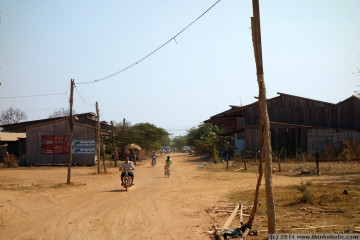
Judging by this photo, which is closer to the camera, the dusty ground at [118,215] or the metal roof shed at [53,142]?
the dusty ground at [118,215]

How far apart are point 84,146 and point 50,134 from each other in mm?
3809

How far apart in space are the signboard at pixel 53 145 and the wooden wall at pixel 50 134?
0.32 m

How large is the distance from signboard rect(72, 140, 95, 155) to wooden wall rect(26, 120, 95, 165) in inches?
13.6

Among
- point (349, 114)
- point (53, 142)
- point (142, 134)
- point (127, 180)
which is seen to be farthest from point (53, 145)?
point (349, 114)

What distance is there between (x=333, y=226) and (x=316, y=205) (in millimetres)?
3340

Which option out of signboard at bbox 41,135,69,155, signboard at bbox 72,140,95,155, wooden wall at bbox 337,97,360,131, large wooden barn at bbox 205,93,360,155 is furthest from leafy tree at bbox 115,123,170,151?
wooden wall at bbox 337,97,360,131

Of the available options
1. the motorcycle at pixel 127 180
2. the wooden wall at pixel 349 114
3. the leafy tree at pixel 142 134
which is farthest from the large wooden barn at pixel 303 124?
the motorcycle at pixel 127 180

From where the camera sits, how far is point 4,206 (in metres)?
13.3

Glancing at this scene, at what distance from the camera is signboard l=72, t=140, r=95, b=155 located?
39781 mm

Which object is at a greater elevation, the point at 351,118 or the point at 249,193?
the point at 351,118

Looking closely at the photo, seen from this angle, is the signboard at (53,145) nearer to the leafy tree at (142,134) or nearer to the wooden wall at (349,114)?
the leafy tree at (142,134)

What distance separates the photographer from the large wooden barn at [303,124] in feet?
120

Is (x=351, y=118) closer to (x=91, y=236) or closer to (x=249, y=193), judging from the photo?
(x=249, y=193)

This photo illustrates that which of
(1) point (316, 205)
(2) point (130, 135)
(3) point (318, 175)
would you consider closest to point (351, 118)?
(3) point (318, 175)
